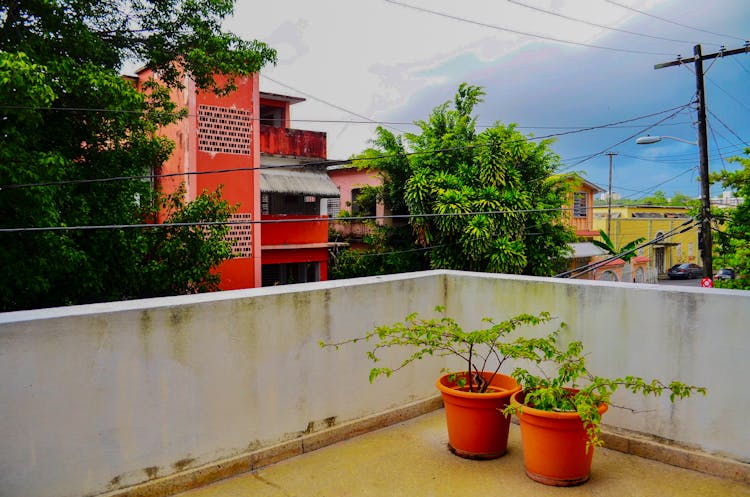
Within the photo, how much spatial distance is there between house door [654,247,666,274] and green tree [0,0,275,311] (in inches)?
1385

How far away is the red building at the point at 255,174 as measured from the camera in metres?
13.6

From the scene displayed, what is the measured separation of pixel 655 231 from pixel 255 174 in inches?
1230

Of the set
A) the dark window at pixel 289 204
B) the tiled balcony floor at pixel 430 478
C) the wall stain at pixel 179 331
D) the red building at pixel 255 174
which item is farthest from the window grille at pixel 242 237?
the wall stain at pixel 179 331

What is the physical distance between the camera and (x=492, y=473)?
3.92 metres

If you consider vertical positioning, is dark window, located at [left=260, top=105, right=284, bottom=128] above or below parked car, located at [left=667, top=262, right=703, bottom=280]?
above

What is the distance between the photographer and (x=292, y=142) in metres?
17.2

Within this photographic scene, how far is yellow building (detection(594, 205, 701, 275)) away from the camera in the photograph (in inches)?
1412

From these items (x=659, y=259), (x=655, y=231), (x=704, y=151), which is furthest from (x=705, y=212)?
(x=659, y=259)

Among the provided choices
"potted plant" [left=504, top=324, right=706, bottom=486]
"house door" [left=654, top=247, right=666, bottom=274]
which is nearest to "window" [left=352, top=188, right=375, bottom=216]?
"potted plant" [left=504, top=324, right=706, bottom=486]

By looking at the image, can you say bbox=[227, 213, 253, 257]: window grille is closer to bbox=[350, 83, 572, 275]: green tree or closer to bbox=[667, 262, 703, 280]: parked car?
bbox=[350, 83, 572, 275]: green tree

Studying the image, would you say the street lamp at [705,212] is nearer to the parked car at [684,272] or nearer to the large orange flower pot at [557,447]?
the large orange flower pot at [557,447]

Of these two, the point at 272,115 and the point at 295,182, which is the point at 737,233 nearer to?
the point at 295,182

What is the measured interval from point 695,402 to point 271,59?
894 cm

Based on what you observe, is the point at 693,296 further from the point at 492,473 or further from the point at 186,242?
the point at 186,242
